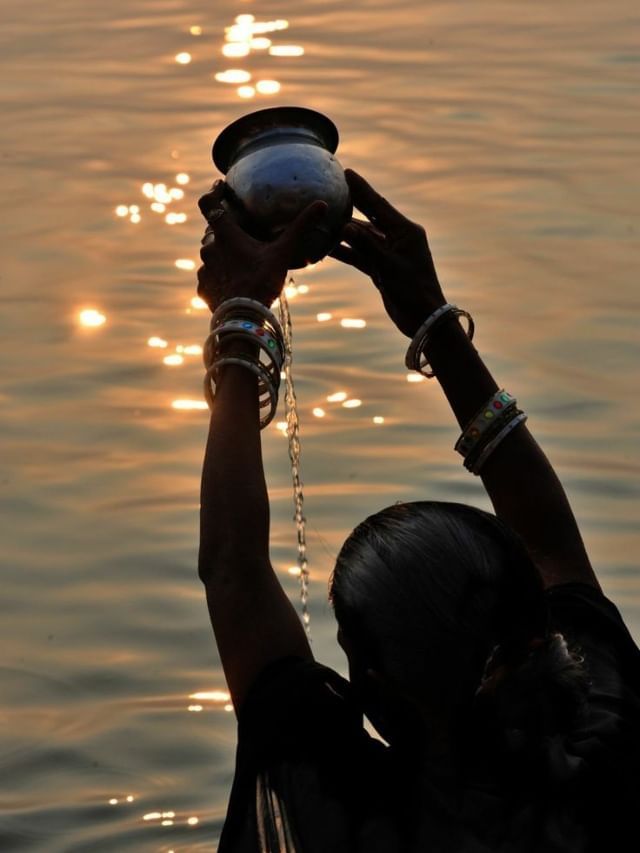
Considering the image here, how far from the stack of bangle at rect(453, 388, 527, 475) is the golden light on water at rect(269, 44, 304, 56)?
8.49 metres

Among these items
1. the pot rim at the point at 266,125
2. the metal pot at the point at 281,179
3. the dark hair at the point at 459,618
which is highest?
the pot rim at the point at 266,125

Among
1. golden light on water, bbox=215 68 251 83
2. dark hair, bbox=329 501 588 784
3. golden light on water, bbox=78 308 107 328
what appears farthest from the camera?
golden light on water, bbox=215 68 251 83

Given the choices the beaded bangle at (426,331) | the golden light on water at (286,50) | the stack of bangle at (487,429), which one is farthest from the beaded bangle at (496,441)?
the golden light on water at (286,50)

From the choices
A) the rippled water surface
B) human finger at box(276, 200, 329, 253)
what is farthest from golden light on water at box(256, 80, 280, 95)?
human finger at box(276, 200, 329, 253)

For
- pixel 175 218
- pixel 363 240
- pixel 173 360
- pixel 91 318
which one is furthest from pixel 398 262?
pixel 175 218

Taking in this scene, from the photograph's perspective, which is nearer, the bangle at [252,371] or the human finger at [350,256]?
the bangle at [252,371]

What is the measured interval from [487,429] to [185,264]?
5522 millimetres

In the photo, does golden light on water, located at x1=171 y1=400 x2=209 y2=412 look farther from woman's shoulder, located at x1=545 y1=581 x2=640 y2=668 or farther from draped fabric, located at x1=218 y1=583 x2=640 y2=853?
draped fabric, located at x1=218 y1=583 x2=640 y2=853

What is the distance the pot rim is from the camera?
3.27 m

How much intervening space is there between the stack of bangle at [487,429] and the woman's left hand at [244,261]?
1.28 feet

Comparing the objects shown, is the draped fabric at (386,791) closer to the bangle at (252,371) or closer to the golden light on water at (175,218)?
the bangle at (252,371)

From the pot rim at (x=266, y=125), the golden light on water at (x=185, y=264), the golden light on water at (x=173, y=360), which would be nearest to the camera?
the pot rim at (x=266, y=125)

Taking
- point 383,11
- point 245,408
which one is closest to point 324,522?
point 245,408

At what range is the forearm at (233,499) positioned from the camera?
2.44 m
